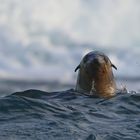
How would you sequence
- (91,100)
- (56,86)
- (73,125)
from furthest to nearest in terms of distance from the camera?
(56,86), (91,100), (73,125)

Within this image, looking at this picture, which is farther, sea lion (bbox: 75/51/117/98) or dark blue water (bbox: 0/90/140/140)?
sea lion (bbox: 75/51/117/98)

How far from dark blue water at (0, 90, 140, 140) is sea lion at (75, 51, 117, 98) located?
12.6 inches

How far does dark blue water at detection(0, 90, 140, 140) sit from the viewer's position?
9773 mm

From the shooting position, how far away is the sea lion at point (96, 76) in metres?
14.0

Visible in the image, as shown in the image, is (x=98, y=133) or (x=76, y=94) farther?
(x=76, y=94)

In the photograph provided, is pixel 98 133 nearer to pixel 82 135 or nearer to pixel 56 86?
pixel 82 135

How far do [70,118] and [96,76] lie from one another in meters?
3.15

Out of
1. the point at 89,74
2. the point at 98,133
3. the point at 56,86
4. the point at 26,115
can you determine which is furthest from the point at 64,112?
the point at 56,86

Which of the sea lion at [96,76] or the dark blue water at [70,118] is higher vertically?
the sea lion at [96,76]

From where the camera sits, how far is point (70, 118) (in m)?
11.0

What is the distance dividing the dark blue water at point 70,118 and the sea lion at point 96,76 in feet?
1.05

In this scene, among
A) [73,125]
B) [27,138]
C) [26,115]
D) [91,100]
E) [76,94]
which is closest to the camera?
[27,138]

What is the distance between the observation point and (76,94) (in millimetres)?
14078

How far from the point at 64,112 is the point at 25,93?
2918 millimetres
